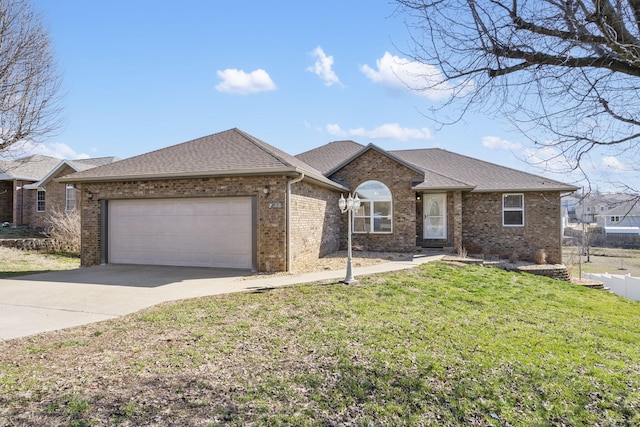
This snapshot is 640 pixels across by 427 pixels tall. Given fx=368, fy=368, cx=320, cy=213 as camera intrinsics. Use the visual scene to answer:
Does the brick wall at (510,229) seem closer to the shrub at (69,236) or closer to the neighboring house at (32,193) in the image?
the shrub at (69,236)

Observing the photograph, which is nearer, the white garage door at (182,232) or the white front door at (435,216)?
the white garage door at (182,232)

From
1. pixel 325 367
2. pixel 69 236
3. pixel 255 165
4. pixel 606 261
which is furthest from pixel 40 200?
pixel 606 261

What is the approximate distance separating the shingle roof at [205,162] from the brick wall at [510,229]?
22.1 ft

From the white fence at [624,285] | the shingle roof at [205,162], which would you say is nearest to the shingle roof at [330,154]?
the shingle roof at [205,162]

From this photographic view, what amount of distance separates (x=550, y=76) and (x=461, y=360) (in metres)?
3.48

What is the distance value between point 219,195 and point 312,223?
11.2 feet

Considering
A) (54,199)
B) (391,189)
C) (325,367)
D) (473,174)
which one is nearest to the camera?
(325,367)

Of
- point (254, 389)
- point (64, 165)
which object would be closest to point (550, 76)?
point (254, 389)

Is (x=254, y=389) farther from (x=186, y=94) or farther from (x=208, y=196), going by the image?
(x=186, y=94)

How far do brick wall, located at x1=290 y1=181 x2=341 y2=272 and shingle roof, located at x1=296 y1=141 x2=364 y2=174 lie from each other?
128 inches

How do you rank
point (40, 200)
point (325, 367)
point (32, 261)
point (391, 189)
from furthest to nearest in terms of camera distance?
1. point (40, 200)
2. point (391, 189)
3. point (32, 261)
4. point (325, 367)

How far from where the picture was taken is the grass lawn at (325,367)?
136 inches

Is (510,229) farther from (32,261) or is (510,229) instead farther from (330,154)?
(32,261)

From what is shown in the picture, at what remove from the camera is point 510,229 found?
629 inches
